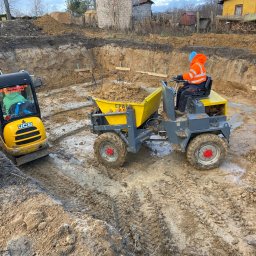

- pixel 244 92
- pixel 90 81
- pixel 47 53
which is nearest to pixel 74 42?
pixel 47 53

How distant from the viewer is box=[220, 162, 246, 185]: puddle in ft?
21.0

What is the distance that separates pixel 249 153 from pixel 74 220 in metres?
4.82

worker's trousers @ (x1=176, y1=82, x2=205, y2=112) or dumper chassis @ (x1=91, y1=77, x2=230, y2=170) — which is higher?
worker's trousers @ (x1=176, y1=82, x2=205, y2=112)

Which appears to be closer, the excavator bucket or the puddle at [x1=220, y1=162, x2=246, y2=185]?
the puddle at [x1=220, y1=162, x2=246, y2=185]

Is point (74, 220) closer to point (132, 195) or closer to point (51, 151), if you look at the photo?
→ point (132, 195)

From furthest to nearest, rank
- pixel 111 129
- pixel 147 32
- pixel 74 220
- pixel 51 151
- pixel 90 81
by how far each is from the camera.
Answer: pixel 147 32, pixel 90 81, pixel 51 151, pixel 111 129, pixel 74 220

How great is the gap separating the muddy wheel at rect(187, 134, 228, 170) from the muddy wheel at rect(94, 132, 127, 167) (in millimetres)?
1482

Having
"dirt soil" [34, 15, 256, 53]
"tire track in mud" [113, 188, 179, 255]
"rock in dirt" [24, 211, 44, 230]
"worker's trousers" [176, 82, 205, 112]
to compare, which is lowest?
"tire track in mud" [113, 188, 179, 255]

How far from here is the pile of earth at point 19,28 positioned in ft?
58.8

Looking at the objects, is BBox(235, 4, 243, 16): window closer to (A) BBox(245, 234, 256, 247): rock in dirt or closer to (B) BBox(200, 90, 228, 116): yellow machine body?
(B) BBox(200, 90, 228, 116): yellow machine body

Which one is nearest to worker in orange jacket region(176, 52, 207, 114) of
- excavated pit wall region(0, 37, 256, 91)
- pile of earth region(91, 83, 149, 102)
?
pile of earth region(91, 83, 149, 102)

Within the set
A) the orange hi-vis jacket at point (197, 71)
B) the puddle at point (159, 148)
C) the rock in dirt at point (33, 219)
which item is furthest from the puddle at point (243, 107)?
the rock in dirt at point (33, 219)

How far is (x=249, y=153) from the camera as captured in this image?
24.2 feet

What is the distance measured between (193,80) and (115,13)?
1664cm
